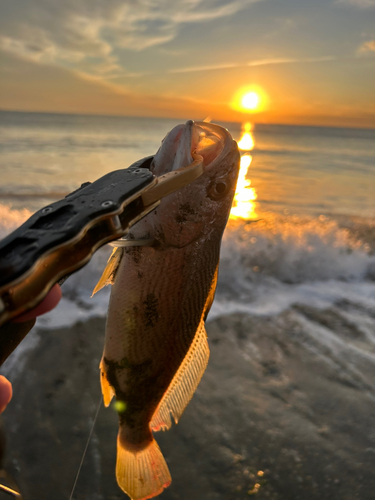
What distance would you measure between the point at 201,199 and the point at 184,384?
135cm

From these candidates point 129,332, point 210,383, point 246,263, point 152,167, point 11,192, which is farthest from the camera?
point 11,192

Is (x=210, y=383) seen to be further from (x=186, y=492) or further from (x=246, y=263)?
(x=246, y=263)

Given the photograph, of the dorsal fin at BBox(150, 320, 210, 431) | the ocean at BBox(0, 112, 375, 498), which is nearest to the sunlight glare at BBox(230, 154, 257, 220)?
the ocean at BBox(0, 112, 375, 498)

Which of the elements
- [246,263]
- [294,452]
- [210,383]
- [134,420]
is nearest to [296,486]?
[294,452]

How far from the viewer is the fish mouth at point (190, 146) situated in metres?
1.87

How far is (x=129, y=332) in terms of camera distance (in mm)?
2182

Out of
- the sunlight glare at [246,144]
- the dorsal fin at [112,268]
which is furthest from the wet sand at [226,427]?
the sunlight glare at [246,144]

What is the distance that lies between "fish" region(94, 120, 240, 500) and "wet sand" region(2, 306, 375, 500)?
3.08 ft

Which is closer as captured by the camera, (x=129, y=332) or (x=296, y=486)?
(x=129, y=332)

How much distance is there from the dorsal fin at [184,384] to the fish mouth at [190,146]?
120 centimetres

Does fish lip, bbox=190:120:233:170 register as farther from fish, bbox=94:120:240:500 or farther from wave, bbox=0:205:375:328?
wave, bbox=0:205:375:328

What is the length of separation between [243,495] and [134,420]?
54.6 inches

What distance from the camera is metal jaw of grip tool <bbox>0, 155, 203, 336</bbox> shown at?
3.09 ft

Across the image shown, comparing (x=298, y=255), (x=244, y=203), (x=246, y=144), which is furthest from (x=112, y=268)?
(x=246, y=144)
